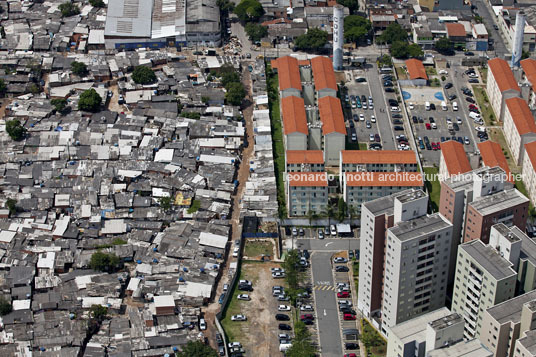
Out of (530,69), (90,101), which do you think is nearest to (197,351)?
(90,101)

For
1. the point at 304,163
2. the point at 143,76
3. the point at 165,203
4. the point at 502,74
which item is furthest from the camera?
the point at 143,76

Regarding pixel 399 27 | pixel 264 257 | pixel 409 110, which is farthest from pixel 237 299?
pixel 399 27

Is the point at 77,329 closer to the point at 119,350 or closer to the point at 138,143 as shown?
the point at 119,350

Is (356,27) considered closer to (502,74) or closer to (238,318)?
(502,74)

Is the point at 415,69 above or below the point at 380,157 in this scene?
above

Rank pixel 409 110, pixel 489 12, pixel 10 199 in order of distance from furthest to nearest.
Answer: pixel 489 12
pixel 409 110
pixel 10 199

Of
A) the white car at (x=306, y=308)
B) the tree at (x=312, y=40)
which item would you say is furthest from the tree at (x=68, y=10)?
the white car at (x=306, y=308)

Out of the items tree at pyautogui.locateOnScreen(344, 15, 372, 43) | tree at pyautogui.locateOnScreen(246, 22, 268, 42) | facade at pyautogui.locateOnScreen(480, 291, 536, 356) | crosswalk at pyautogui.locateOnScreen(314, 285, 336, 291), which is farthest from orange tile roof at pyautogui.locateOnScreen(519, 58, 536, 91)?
facade at pyautogui.locateOnScreen(480, 291, 536, 356)
